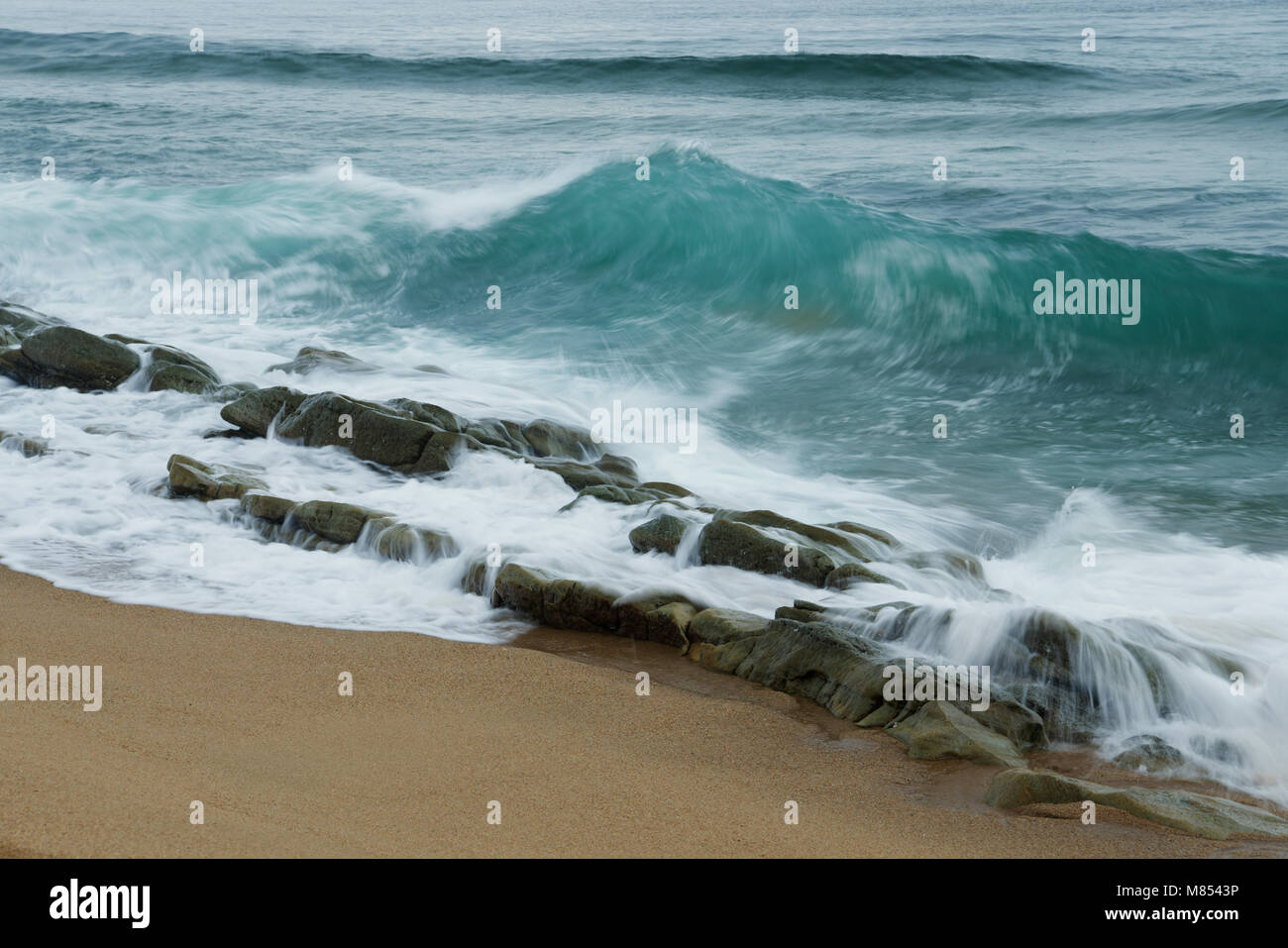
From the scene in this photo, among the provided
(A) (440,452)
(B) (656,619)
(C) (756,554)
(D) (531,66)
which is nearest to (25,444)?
(A) (440,452)

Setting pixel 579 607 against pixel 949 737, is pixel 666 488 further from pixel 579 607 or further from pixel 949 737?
pixel 949 737

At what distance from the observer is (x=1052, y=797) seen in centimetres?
416

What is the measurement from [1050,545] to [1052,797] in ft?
11.2

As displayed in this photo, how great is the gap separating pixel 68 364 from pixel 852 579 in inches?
259

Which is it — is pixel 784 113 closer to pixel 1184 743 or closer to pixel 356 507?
pixel 356 507

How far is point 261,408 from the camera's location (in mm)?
8305

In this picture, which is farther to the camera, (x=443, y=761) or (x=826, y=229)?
(x=826, y=229)

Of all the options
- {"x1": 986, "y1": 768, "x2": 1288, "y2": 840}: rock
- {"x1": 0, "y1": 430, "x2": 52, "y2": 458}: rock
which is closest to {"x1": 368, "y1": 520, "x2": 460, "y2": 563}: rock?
{"x1": 0, "y1": 430, "x2": 52, "y2": 458}: rock

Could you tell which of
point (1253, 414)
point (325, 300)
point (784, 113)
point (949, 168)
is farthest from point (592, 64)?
point (1253, 414)

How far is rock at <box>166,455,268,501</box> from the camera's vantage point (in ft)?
23.2

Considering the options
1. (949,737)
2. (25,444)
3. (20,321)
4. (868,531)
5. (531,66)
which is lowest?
(949,737)

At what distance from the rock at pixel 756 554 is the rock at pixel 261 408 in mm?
3460

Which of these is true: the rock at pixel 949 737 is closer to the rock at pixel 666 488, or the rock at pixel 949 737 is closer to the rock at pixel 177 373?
the rock at pixel 666 488

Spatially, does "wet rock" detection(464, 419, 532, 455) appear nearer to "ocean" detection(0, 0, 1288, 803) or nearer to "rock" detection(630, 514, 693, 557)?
"ocean" detection(0, 0, 1288, 803)
